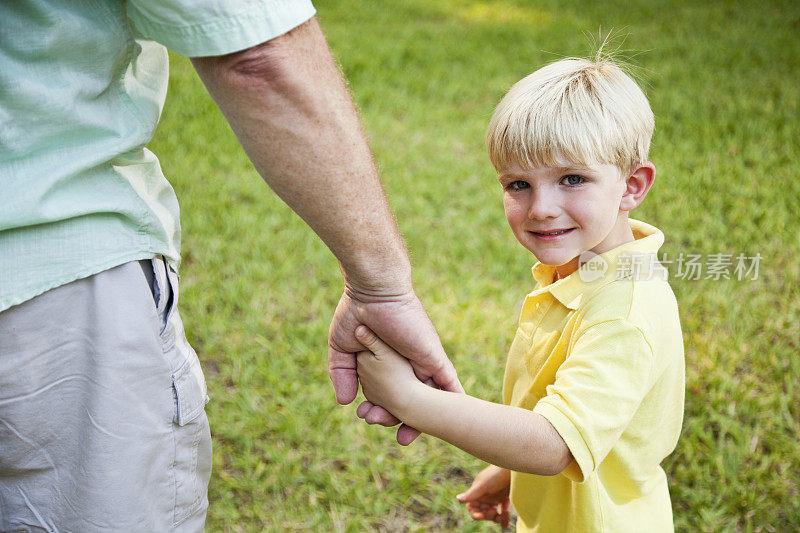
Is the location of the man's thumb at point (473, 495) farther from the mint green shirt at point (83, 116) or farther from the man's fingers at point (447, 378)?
the mint green shirt at point (83, 116)

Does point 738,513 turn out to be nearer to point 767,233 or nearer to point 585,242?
point 585,242

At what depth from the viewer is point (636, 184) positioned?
5.35 feet

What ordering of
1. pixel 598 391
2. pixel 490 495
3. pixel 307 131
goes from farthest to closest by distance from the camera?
1. pixel 490 495
2. pixel 598 391
3. pixel 307 131

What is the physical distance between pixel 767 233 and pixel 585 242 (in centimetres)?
316

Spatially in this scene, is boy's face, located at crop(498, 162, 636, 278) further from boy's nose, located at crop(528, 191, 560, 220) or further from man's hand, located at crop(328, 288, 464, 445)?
man's hand, located at crop(328, 288, 464, 445)

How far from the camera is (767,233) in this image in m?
4.27

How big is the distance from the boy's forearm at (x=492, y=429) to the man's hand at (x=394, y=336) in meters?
0.06

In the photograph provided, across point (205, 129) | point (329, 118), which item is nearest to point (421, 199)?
point (205, 129)

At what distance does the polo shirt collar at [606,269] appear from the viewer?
1548mm

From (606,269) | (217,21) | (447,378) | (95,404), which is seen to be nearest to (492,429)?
(447,378)

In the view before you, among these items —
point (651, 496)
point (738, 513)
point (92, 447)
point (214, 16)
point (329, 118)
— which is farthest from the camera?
point (738, 513)

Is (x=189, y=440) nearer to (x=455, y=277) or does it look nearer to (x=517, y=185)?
(x=517, y=185)

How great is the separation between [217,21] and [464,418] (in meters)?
0.83

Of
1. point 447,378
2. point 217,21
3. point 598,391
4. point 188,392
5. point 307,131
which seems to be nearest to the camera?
point 217,21
